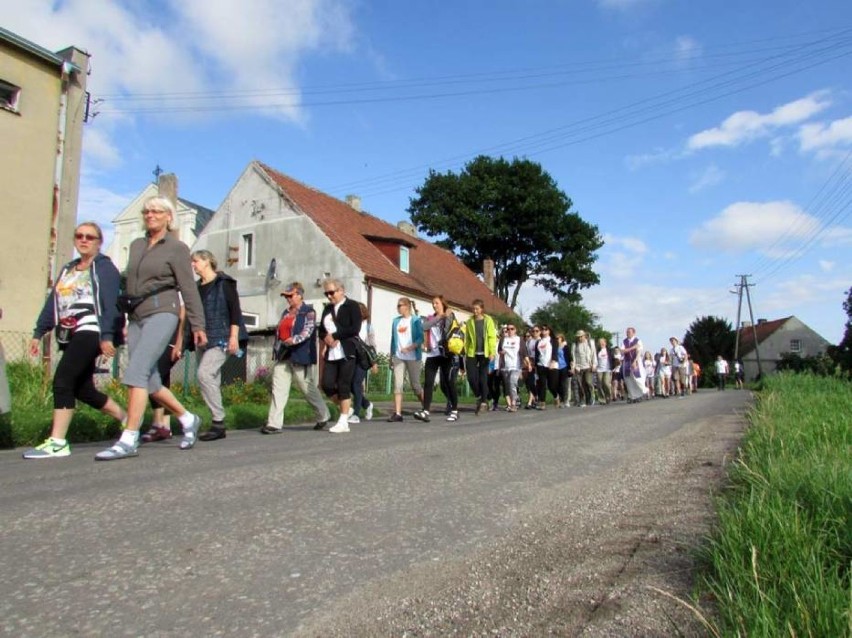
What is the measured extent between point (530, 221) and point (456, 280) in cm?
1283

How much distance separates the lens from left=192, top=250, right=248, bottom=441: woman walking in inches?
292

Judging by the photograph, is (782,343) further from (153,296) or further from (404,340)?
(153,296)

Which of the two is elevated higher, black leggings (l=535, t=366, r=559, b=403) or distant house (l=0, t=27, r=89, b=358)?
distant house (l=0, t=27, r=89, b=358)

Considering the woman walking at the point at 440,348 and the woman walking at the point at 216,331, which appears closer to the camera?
the woman walking at the point at 216,331

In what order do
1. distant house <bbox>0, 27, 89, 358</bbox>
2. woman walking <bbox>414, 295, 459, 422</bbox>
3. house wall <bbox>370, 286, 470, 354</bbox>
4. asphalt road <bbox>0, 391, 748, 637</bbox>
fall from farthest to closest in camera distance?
house wall <bbox>370, 286, 470, 354</bbox>, distant house <bbox>0, 27, 89, 358</bbox>, woman walking <bbox>414, 295, 459, 422</bbox>, asphalt road <bbox>0, 391, 748, 637</bbox>

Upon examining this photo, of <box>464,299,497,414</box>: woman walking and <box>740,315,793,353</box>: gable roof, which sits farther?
<box>740,315,793,353</box>: gable roof

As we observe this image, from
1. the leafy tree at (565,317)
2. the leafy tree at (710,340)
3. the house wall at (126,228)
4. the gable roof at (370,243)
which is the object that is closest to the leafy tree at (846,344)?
the leafy tree at (710,340)

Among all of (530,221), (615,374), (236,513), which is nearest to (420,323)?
(236,513)

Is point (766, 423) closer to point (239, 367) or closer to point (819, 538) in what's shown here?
point (819, 538)

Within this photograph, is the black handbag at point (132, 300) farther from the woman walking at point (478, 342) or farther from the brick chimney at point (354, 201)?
the brick chimney at point (354, 201)

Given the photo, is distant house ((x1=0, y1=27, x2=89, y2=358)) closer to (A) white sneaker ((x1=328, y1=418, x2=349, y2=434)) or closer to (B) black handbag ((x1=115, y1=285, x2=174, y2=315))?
(A) white sneaker ((x1=328, y1=418, x2=349, y2=434))

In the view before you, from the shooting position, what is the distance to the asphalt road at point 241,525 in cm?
236

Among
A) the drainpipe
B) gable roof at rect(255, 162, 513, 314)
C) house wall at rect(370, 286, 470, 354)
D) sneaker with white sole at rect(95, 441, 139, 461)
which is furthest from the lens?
gable roof at rect(255, 162, 513, 314)

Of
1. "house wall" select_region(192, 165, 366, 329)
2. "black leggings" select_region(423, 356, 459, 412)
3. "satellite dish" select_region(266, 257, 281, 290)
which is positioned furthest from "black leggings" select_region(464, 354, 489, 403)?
"satellite dish" select_region(266, 257, 281, 290)
